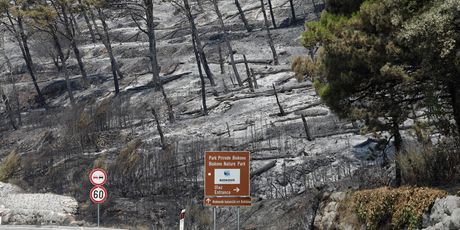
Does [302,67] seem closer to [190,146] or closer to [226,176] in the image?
[226,176]

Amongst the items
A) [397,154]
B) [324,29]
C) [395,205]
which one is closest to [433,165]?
[397,154]

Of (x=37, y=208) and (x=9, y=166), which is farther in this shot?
(x=9, y=166)

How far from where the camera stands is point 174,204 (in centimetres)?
2638

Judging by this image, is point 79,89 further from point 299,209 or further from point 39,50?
point 299,209

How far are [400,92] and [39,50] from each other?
49.4 m

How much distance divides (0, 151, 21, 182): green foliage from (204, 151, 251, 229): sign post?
23416 millimetres

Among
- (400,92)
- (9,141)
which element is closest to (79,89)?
(9,141)

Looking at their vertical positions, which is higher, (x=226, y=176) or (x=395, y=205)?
(x=226, y=176)

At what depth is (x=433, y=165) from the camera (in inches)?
602

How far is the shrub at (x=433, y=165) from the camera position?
1507 centimetres

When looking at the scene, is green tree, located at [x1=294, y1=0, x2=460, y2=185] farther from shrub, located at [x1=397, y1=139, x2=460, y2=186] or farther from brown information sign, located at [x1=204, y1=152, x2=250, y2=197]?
brown information sign, located at [x1=204, y1=152, x2=250, y2=197]

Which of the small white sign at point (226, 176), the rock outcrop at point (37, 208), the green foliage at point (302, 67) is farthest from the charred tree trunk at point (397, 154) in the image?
the rock outcrop at point (37, 208)

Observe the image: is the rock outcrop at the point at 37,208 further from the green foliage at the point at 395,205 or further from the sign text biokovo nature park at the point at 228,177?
the green foliage at the point at 395,205

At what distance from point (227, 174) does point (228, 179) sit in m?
0.10
